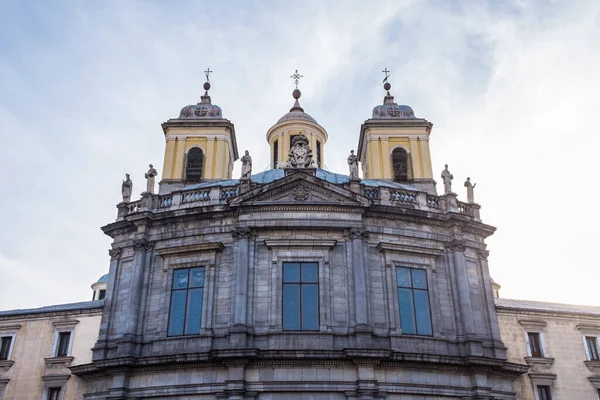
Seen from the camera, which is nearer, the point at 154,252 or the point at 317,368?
the point at 317,368

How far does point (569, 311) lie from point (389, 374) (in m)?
10.2

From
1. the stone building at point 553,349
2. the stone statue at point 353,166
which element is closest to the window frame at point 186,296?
the stone statue at point 353,166

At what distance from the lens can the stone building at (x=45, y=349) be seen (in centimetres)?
2534

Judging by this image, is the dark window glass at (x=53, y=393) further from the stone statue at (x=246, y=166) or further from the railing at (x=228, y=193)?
the stone statue at (x=246, y=166)

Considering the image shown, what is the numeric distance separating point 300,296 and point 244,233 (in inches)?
131

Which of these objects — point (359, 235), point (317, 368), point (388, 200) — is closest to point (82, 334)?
point (317, 368)

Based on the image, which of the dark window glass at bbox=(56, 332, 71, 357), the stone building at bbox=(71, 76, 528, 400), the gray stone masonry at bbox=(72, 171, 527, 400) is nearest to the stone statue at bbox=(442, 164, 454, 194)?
the stone building at bbox=(71, 76, 528, 400)

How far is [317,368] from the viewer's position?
862 inches

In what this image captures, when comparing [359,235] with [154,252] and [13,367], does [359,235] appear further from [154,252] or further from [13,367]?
[13,367]

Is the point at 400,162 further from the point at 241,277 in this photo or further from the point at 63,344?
the point at 63,344

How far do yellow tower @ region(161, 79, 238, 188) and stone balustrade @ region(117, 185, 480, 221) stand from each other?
35.9 feet

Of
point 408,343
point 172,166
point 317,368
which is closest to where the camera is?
A: point 317,368

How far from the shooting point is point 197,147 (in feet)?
130

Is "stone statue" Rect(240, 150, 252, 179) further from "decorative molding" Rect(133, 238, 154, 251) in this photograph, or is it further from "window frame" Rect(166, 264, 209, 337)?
"decorative molding" Rect(133, 238, 154, 251)
